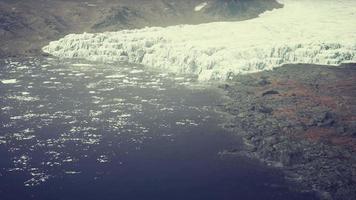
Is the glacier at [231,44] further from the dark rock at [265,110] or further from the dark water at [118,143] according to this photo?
the dark rock at [265,110]

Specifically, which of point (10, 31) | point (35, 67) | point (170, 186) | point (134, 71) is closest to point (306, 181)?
point (170, 186)

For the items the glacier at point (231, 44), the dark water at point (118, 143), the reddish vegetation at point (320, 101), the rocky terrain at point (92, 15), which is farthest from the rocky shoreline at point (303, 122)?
the rocky terrain at point (92, 15)

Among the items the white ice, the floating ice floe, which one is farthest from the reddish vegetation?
the white ice

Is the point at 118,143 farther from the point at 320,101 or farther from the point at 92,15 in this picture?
the point at 92,15

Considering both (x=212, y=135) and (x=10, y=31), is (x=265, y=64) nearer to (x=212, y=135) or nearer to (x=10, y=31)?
(x=212, y=135)

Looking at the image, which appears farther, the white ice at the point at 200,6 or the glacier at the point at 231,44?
the white ice at the point at 200,6
